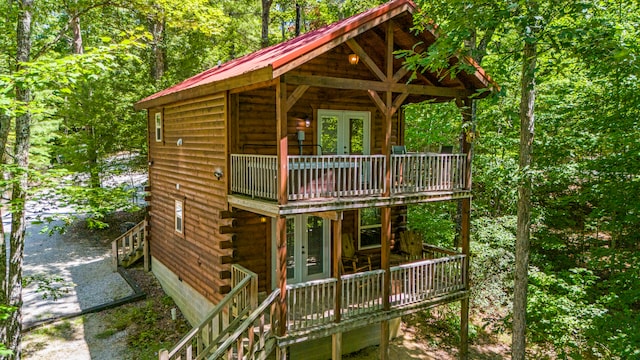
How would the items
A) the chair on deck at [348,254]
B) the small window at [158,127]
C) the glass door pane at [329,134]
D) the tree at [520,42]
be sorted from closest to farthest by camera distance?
the tree at [520,42] → the glass door pane at [329,134] → the chair on deck at [348,254] → the small window at [158,127]

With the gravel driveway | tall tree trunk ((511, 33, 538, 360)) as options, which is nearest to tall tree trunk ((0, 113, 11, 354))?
the gravel driveway

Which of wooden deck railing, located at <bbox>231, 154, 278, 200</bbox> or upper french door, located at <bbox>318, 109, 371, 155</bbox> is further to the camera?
upper french door, located at <bbox>318, 109, 371, 155</bbox>

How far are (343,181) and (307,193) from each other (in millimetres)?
933

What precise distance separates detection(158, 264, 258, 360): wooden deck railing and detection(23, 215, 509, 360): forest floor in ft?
4.70

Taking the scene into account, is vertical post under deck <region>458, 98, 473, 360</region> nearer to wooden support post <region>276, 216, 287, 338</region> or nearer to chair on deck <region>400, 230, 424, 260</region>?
chair on deck <region>400, 230, 424, 260</region>

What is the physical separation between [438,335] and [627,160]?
7.35m

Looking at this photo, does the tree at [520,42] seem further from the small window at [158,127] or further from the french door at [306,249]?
the small window at [158,127]

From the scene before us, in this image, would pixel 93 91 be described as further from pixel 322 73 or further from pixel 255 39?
pixel 322 73

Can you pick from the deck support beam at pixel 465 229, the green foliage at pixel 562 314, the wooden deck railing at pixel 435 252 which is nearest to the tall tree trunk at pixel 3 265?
the wooden deck railing at pixel 435 252

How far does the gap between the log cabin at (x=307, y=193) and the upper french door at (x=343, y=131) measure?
0.04 m

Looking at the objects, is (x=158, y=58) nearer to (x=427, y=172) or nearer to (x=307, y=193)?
(x=307, y=193)

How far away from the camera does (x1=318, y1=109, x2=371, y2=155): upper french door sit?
1181 cm

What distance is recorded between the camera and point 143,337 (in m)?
11.3

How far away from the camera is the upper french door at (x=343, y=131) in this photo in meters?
11.8
